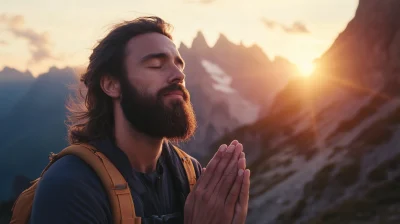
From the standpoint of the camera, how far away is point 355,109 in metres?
50.0

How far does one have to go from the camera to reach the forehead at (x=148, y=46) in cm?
522

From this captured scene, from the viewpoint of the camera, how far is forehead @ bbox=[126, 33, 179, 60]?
5.22m

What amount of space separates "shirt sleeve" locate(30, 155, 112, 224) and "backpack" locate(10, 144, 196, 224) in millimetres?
88

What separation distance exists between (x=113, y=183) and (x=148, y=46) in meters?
2.11

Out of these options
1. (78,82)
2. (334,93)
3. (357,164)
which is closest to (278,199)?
(357,164)

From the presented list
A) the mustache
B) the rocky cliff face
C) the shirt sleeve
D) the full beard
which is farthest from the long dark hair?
the rocky cliff face

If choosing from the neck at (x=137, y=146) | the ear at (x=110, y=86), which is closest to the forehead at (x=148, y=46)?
the ear at (x=110, y=86)

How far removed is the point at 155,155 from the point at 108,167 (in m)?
1.13

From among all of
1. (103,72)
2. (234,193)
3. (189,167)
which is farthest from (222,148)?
(103,72)

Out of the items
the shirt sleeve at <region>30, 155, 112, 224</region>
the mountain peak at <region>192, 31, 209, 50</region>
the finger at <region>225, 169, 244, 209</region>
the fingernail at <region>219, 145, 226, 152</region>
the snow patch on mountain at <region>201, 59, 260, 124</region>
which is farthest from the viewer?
→ the mountain peak at <region>192, 31, 209, 50</region>

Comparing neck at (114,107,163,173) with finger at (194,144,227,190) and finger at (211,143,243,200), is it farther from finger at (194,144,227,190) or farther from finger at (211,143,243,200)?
finger at (211,143,243,200)

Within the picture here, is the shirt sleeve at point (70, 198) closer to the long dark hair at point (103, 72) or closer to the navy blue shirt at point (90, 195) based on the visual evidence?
the navy blue shirt at point (90, 195)

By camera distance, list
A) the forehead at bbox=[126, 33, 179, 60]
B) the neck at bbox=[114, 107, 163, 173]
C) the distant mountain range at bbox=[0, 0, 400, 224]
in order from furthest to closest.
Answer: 1. the distant mountain range at bbox=[0, 0, 400, 224]
2. the forehead at bbox=[126, 33, 179, 60]
3. the neck at bbox=[114, 107, 163, 173]

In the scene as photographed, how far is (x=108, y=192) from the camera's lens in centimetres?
393
